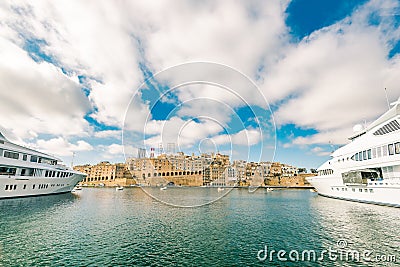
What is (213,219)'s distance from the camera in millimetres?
29094

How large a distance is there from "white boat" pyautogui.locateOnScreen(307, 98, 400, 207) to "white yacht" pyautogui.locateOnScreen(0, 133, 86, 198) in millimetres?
71961

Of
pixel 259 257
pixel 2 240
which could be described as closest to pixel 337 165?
pixel 259 257

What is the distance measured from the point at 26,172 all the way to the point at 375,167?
73.8 meters

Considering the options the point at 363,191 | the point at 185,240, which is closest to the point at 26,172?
the point at 185,240

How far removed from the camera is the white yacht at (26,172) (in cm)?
4478

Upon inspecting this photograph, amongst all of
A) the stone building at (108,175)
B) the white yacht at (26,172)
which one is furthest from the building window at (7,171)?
the stone building at (108,175)

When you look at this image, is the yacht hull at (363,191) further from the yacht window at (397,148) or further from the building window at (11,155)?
the building window at (11,155)

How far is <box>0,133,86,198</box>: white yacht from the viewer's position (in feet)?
147

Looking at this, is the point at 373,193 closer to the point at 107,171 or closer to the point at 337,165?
the point at 337,165

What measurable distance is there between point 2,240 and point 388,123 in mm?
56543

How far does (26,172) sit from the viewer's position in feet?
163

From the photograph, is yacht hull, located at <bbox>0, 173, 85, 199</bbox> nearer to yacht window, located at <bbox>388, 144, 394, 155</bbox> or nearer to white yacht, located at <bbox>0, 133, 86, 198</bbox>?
white yacht, located at <bbox>0, 133, 86, 198</bbox>

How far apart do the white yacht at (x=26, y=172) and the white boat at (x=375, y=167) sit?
72.0 meters

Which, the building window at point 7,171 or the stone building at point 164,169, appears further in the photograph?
the building window at point 7,171
